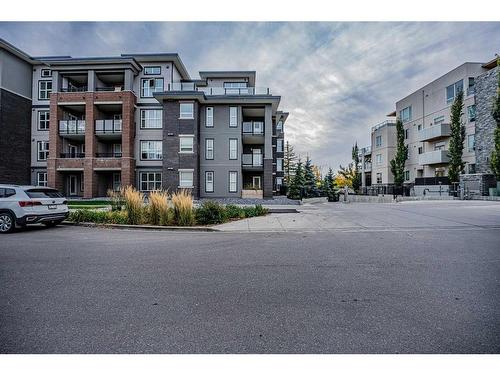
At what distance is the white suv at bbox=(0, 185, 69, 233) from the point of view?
29.7ft

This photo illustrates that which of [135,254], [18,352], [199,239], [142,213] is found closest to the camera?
[18,352]

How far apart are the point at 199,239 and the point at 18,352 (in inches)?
221

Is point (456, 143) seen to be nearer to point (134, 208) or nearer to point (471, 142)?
point (471, 142)

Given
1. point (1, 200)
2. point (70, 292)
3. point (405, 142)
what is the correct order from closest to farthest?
point (70, 292)
point (1, 200)
point (405, 142)

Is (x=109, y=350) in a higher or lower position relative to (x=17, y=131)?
lower

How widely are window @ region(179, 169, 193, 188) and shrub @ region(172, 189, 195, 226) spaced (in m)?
14.6

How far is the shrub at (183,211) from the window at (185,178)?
1462 cm

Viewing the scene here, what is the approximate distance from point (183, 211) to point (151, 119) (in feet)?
68.7

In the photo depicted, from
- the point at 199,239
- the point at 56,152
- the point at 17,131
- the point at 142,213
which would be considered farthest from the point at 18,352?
the point at 17,131

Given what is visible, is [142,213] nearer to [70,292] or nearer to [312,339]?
[70,292]

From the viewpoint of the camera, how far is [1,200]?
30.1 ft

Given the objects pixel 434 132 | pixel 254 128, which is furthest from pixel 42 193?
pixel 434 132

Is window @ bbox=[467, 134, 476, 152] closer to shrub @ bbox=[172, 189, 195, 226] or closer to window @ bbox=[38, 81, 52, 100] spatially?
shrub @ bbox=[172, 189, 195, 226]

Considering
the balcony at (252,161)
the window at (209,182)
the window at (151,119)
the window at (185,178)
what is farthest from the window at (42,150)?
the balcony at (252,161)
